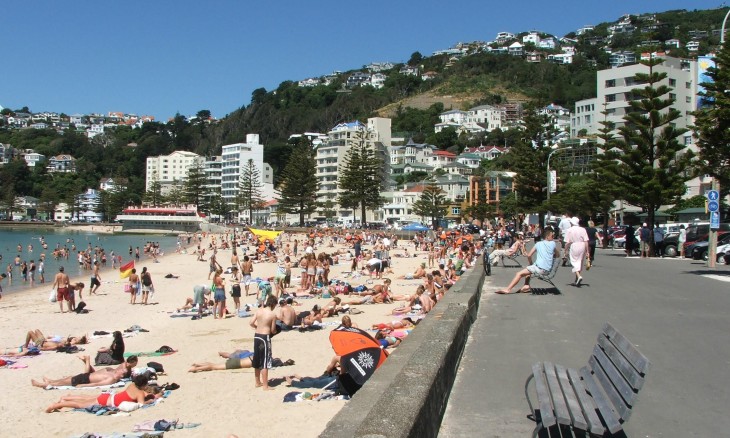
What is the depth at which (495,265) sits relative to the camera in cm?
1766

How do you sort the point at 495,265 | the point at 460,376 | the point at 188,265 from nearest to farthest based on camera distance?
1. the point at 460,376
2. the point at 495,265
3. the point at 188,265

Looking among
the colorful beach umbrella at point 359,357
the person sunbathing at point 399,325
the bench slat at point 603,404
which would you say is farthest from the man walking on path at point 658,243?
the bench slat at point 603,404

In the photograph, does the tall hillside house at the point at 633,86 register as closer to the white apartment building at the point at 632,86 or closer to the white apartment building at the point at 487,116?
the white apartment building at the point at 632,86

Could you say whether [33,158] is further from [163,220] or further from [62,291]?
[62,291]

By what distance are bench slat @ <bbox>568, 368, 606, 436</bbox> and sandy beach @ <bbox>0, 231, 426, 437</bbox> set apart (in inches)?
120

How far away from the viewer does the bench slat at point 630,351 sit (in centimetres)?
328

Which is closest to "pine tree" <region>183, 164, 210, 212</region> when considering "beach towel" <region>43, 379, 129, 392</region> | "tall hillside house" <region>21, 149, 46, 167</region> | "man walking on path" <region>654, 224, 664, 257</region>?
"tall hillside house" <region>21, 149, 46, 167</region>

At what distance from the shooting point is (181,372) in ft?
31.7

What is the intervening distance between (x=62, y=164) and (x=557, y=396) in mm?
180149

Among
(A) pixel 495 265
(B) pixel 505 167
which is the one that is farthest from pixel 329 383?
(B) pixel 505 167

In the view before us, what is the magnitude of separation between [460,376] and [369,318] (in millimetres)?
8633

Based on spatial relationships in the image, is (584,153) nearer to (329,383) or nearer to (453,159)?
(453,159)

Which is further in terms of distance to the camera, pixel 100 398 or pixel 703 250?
pixel 703 250

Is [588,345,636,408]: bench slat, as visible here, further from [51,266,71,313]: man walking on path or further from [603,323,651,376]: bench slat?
[51,266,71,313]: man walking on path
